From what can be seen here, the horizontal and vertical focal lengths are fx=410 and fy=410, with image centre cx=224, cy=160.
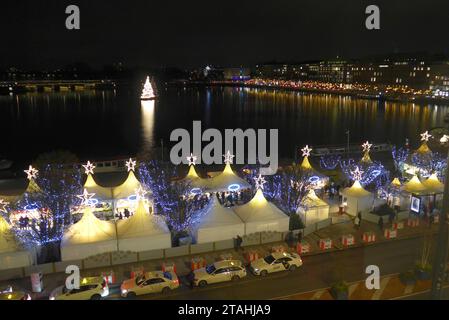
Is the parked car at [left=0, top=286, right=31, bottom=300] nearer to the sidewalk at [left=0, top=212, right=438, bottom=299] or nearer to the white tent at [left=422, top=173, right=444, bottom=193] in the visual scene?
the sidewalk at [left=0, top=212, right=438, bottom=299]

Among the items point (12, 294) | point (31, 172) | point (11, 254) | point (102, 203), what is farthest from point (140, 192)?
point (12, 294)

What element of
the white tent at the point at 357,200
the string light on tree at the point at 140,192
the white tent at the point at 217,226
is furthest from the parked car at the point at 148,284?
the white tent at the point at 357,200

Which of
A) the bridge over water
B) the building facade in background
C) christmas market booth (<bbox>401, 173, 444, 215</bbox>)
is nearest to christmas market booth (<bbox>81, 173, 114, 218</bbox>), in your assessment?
christmas market booth (<bbox>401, 173, 444, 215</bbox>)

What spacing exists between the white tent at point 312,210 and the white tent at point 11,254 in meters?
12.8

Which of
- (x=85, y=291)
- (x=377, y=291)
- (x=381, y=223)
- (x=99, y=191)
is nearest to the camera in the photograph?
(x=85, y=291)

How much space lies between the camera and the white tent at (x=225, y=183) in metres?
24.6

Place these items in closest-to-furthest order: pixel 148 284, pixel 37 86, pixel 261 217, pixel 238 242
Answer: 1. pixel 148 284
2. pixel 238 242
3. pixel 261 217
4. pixel 37 86

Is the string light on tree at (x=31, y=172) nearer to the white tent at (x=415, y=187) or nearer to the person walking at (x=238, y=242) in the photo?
the person walking at (x=238, y=242)

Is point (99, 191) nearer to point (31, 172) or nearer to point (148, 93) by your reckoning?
point (31, 172)

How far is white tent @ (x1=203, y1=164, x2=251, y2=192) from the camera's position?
24.6 m

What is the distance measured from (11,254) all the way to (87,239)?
9.36 ft

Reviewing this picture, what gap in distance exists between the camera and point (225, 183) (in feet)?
81.5
